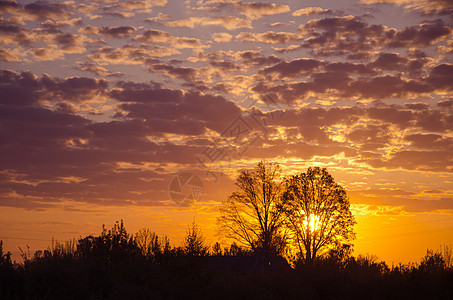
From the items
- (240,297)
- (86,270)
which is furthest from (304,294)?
(86,270)

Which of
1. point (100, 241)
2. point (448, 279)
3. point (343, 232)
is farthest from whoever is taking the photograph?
point (343, 232)

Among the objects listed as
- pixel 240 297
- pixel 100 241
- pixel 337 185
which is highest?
pixel 337 185

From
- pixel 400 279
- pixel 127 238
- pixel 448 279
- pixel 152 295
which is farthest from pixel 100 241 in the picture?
pixel 448 279

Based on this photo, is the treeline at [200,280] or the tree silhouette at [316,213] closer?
the treeline at [200,280]

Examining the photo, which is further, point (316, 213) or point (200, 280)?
point (316, 213)

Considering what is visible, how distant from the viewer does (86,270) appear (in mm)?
25266

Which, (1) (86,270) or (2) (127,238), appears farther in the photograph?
(2) (127,238)

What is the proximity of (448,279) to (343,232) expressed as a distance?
79.2ft

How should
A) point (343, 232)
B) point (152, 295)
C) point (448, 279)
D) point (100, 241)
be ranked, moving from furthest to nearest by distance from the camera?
1. point (343, 232)
2. point (100, 241)
3. point (448, 279)
4. point (152, 295)

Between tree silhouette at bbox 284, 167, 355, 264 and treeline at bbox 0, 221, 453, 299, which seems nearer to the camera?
treeline at bbox 0, 221, 453, 299

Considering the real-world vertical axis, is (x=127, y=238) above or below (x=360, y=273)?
above

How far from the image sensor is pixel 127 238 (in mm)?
33938

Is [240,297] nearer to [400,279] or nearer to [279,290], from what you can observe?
[279,290]

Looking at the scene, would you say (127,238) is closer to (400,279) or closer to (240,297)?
(240,297)
